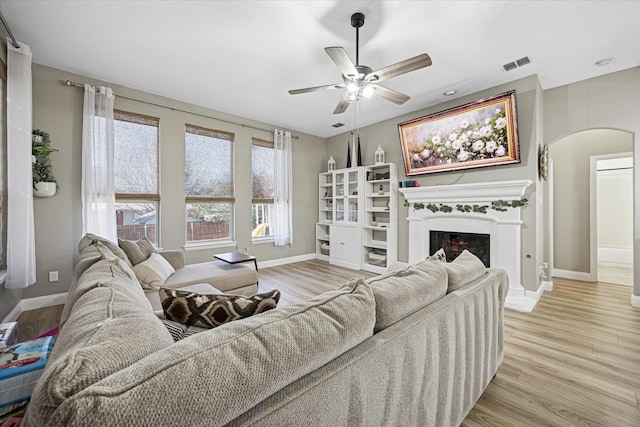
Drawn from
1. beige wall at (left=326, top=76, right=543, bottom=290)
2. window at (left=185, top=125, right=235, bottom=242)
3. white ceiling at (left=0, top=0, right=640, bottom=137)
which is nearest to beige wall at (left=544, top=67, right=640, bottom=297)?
white ceiling at (left=0, top=0, right=640, bottom=137)

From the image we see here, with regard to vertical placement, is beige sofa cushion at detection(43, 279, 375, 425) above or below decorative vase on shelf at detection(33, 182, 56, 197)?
below

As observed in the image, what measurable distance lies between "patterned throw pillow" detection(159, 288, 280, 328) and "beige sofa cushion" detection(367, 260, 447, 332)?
1.42 feet

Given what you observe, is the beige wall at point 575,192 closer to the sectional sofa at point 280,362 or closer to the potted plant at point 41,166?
the sectional sofa at point 280,362

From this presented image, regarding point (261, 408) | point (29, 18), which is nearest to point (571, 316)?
point (261, 408)

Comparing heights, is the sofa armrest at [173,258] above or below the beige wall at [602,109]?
below

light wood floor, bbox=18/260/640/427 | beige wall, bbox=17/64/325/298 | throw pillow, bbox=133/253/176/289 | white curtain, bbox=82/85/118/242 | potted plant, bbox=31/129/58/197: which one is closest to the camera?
light wood floor, bbox=18/260/640/427

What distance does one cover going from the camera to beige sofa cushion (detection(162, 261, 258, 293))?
268cm

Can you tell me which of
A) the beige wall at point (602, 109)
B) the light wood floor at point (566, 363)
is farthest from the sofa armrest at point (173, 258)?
the beige wall at point (602, 109)

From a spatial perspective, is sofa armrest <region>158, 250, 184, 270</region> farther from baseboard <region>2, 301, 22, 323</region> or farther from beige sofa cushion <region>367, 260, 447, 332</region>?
beige sofa cushion <region>367, 260, 447, 332</region>

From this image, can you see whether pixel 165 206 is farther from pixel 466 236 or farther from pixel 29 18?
pixel 466 236

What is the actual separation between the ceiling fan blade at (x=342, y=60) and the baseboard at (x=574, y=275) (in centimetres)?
477

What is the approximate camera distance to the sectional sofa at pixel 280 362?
1.62 ft

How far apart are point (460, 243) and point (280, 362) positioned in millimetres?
4054

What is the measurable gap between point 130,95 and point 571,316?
19.9 feet
